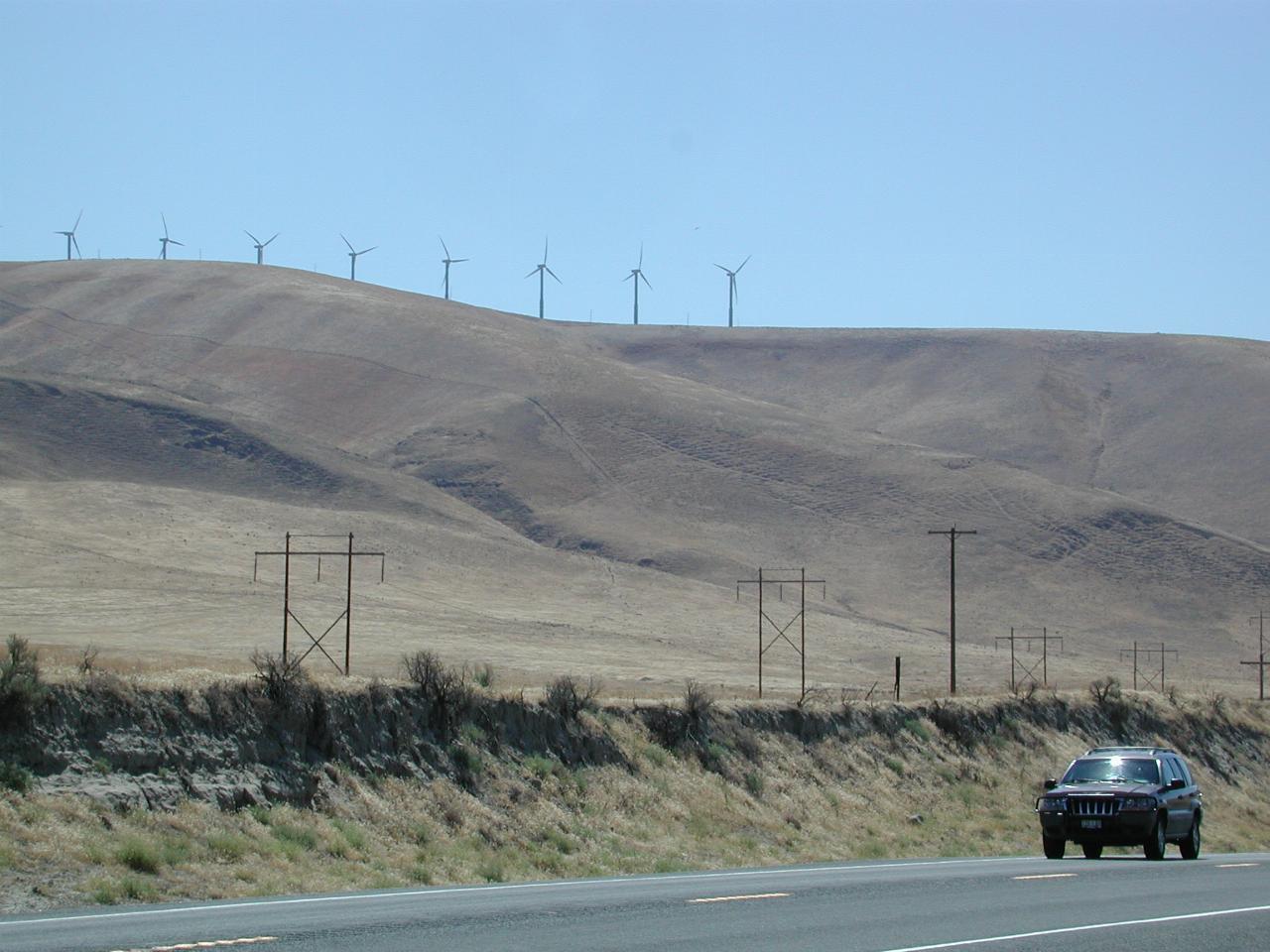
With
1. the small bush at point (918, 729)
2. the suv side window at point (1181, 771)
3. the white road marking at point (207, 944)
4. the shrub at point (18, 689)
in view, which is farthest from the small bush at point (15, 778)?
the small bush at point (918, 729)

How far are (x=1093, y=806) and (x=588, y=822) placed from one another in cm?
1210

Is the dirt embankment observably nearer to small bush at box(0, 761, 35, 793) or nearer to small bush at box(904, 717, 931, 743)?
small bush at box(904, 717, 931, 743)

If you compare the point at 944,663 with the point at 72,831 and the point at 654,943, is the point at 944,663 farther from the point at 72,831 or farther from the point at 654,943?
the point at 654,943

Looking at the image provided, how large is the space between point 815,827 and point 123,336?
489 ft

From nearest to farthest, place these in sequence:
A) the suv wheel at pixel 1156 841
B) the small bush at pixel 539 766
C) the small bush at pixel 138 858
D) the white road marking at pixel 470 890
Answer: the white road marking at pixel 470 890, the small bush at pixel 138 858, the suv wheel at pixel 1156 841, the small bush at pixel 539 766

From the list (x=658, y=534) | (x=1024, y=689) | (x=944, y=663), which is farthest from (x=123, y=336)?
(x=1024, y=689)

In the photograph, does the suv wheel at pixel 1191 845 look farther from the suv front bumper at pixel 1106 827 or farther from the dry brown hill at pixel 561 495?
the dry brown hill at pixel 561 495

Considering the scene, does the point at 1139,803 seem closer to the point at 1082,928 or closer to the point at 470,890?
the point at 1082,928

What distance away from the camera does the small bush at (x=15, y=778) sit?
26.1 m

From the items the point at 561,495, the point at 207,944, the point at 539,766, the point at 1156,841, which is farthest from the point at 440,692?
the point at 561,495

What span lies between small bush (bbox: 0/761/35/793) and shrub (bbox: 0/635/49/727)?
4.47 ft

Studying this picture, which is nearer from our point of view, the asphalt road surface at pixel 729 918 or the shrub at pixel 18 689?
the asphalt road surface at pixel 729 918

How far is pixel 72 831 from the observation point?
81.3ft

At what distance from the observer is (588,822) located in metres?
35.3
